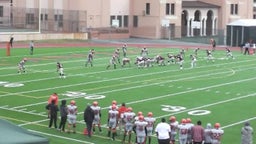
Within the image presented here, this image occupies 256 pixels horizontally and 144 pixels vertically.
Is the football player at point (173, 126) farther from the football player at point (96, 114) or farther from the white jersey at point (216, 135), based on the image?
the football player at point (96, 114)

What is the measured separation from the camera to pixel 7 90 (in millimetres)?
27016

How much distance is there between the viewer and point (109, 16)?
219 feet

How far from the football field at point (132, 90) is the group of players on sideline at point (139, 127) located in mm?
371

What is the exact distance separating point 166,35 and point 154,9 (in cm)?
329

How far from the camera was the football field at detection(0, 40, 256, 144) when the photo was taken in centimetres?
2073

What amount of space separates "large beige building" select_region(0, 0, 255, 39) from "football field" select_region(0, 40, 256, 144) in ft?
72.9

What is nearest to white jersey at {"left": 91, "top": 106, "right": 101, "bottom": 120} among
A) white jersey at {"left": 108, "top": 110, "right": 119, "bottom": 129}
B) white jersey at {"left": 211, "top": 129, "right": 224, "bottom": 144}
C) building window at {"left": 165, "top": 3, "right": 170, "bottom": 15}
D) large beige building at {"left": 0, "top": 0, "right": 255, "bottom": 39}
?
white jersey at {"left": 108, "top": 110, "right": 119, "bottom": 129}

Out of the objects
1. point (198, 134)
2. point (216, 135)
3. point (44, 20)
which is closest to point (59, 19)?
point (44, 20)

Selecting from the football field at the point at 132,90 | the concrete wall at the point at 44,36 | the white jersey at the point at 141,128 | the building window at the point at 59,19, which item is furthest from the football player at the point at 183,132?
the building window at the point at 59,19

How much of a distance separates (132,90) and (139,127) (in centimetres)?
1115

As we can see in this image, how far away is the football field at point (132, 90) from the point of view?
20.7 m

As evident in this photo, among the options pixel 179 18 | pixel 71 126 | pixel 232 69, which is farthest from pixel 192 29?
pixel 71 126

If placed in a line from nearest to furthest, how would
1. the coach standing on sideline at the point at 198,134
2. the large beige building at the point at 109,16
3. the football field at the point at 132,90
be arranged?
1. the coach standing on sideline at the point at 198,134
2. the football field at the point at 132,90
3. the large beige building at the point at 109,16

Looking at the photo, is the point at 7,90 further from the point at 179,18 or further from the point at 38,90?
the point at 179,18
